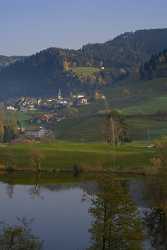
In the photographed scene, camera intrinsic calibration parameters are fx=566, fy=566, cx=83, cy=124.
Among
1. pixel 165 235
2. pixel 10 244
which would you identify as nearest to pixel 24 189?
pixel 165 235

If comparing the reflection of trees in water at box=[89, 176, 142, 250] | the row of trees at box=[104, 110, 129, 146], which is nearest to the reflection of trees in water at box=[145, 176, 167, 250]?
the reflection of trees in water at box=[89, 176, 142, 250]

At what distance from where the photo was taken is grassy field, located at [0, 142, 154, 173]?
11675 centimetres

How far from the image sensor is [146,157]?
395 feet

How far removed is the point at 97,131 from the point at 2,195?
328 ft

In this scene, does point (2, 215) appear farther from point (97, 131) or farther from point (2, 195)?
point (97, 131)

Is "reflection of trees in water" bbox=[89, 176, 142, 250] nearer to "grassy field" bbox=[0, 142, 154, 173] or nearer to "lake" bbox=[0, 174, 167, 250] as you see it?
"lake" bbox=[0, 174, 167, 250]

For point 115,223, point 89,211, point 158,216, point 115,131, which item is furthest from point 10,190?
point 115,131

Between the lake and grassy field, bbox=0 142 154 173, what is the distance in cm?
965

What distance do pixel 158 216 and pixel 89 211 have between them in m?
26.4

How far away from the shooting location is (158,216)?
68250mm

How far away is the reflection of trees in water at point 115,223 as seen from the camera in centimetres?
4066

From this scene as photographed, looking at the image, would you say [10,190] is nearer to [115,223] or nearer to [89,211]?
[89,211]

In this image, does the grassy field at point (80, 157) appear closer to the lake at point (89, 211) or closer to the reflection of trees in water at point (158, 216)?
the lake at point (89, 211)

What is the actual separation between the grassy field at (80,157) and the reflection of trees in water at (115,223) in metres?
71.3
